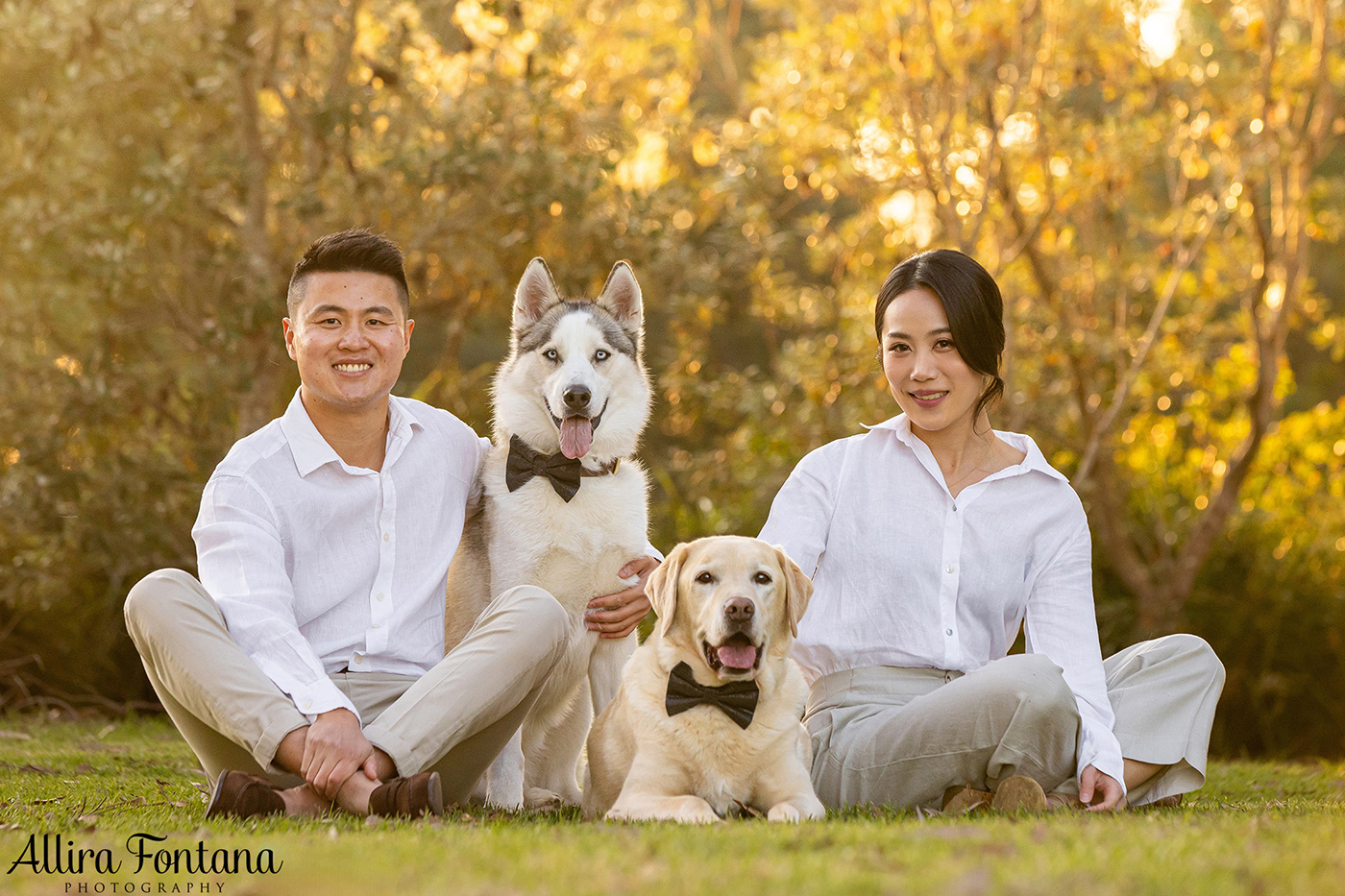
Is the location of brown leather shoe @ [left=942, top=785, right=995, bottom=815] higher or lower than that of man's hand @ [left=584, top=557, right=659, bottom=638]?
lower

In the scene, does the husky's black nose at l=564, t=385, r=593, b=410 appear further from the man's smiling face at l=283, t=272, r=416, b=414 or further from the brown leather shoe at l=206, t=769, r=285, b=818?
the brown leather shoe at l=206, t=769, r=285, b=818

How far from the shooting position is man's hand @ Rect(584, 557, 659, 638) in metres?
4.16

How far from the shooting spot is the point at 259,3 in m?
7.75

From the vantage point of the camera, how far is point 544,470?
4258mm

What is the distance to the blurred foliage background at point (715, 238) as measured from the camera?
293 inches

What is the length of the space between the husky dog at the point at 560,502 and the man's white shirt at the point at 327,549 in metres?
0.26

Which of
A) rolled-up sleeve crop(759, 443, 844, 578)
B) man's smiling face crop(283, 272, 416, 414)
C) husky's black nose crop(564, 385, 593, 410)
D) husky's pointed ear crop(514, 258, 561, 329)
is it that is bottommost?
rolled-up sleeve crop(759, 443, 844, 578)

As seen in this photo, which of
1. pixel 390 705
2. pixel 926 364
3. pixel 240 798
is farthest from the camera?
pixel 926 364

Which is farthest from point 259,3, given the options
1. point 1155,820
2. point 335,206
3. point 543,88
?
point 1155,820

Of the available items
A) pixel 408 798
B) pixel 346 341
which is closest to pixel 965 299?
pixel 346 341

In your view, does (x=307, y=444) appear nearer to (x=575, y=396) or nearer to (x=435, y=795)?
(x=575, y=396)

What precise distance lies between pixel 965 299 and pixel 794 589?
113 cm

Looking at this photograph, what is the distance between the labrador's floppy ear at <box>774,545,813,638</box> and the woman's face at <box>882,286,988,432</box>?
0.77 meters

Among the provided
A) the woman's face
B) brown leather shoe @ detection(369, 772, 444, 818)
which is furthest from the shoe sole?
the woman's face
